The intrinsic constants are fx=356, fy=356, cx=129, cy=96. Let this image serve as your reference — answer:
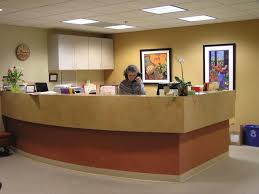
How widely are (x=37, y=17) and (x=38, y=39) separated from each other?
148 centimetres

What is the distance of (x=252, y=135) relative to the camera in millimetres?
6711

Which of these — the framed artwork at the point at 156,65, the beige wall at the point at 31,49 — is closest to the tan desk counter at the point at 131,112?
the beige wall at the point at 31,49

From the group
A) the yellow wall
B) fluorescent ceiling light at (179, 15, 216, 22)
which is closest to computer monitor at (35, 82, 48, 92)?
the yellow wall

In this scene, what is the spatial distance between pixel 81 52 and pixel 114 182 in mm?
4275

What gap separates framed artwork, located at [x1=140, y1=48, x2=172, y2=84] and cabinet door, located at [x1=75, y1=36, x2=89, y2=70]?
131cm

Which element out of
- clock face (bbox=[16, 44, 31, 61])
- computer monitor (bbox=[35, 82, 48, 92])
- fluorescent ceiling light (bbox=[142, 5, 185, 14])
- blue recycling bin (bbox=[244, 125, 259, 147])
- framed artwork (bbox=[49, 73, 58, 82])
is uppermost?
fluorescent ceiling light (bbox=[142, 5, 185, 14])

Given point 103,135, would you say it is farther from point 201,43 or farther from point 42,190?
point 201,43

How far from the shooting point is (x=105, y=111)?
4594mm

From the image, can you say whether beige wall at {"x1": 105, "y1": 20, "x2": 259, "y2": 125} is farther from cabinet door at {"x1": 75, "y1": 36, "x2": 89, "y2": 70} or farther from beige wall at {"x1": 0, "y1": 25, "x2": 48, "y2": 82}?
beige wall at {"x1": 0, "y1": 25, "x2": 48, "y2": 82}

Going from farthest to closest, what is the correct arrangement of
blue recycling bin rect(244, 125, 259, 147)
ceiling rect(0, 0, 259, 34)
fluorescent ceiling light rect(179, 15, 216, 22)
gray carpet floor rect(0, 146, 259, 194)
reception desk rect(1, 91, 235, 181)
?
1. blue recycling bin rect(244, 125, 259, 147)
2. fluorescent ceiling light rect(179, 15, 216, 22)
3. ceiling rect(0, 0, 259, 34)
4. reception desk rect(1, 91, 235, 181)
5. gray carpet floor rect(0, 146, 259, 194)

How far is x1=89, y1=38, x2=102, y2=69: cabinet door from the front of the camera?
8.37 metres

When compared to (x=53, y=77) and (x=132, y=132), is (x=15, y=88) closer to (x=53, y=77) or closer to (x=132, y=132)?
(x=53, y=77)

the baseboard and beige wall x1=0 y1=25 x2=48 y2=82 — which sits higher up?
beige wall x1=0 y1=25 x2=48 y2=82

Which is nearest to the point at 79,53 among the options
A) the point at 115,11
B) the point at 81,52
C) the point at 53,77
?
the point at 81,52
